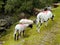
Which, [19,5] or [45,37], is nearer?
[45,37]

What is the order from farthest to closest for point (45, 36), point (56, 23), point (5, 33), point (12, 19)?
point (12, 19), point (5, 33), point (56, 23), point (45, 36)

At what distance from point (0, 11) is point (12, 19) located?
2.39 m

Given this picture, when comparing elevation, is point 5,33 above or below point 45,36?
below

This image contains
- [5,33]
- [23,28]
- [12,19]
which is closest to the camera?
[23,28]

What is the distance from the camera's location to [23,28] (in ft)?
55.6

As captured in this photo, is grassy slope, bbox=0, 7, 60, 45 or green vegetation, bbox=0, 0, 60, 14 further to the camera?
green vegetation, bbox=0, 0, 60, 14

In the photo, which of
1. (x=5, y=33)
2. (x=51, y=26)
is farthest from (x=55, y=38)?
(x=5, y=33)

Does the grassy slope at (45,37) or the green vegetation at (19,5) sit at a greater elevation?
the grassy slope at (45,37)

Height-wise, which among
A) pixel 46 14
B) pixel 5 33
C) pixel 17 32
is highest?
pixel 46 14

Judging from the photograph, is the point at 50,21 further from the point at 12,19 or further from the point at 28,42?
the point at 12,19

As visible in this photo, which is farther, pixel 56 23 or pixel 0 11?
pixel 0 11

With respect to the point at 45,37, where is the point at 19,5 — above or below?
below

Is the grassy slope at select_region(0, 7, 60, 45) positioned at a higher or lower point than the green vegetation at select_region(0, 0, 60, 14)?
higher

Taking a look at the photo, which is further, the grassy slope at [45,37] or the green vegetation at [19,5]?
the green vegetation at [19,5]
